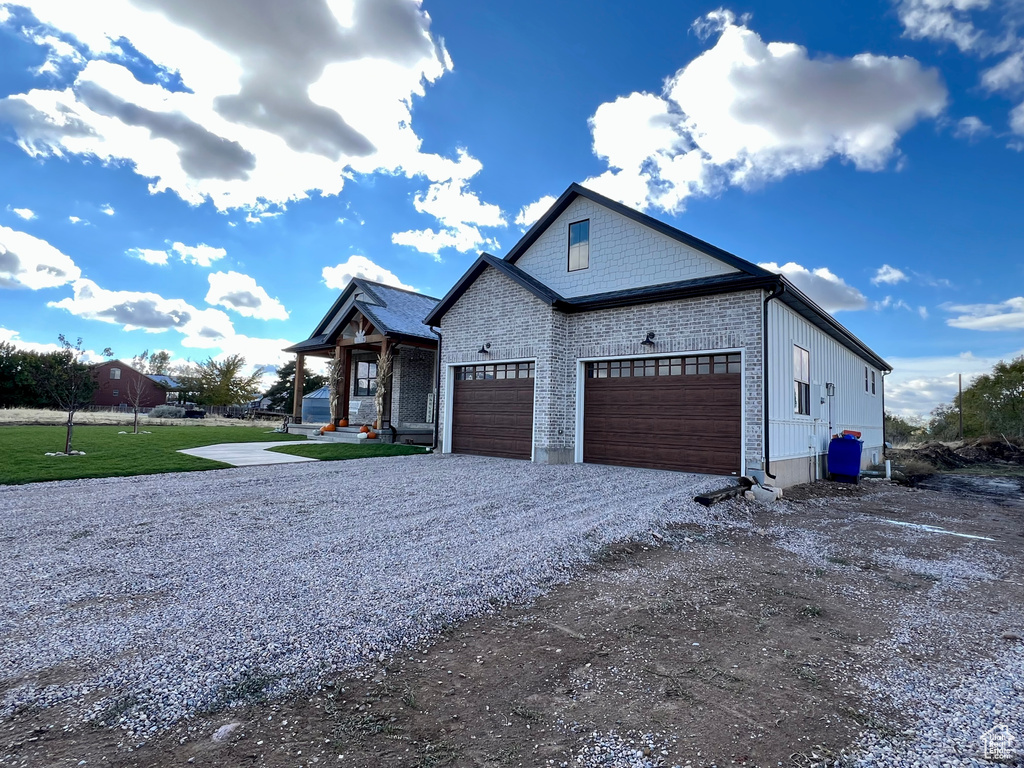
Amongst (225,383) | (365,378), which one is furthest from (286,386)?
(365,378)

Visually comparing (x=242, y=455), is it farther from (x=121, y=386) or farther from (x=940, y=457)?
(x=121, y=386)

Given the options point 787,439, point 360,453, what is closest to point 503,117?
point 360,453

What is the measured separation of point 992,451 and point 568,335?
23.7 m

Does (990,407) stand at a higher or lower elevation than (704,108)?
lower

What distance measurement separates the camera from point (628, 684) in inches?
112

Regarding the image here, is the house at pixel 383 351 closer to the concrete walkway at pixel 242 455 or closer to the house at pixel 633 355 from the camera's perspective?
the house at pixel 633 355

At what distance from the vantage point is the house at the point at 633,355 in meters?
10.1

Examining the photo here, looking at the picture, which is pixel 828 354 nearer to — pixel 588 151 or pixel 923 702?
pixel 588 151

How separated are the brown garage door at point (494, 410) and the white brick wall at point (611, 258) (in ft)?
8.73

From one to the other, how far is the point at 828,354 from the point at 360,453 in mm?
13203

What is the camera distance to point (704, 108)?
1044cm

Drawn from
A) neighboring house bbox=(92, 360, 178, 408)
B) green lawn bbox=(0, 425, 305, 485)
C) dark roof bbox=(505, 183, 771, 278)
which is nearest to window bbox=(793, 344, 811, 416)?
dark roof bbox=(505, 183, 771, 278)

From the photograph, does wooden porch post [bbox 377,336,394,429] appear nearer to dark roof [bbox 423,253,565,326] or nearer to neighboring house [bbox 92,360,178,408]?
dark roof [bbox 423,253,565,326]

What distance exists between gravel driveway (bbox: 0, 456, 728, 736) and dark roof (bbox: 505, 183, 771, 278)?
16.1 feet
